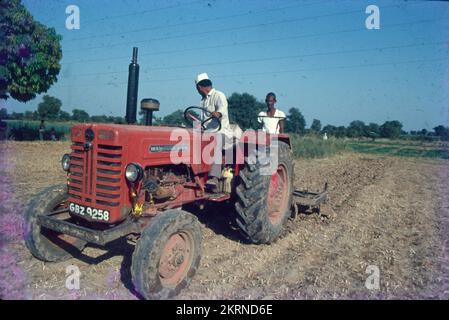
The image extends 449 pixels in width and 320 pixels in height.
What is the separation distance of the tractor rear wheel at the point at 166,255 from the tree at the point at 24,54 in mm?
16193

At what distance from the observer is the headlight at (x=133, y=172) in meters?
3.15

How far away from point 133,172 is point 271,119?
3887 mm

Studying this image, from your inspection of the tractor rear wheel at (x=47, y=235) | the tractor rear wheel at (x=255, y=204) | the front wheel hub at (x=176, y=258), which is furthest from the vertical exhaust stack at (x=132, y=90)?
the front wheel hub at (x=176, y=258)

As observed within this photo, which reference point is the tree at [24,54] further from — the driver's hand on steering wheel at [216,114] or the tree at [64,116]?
the tree at [64,116]

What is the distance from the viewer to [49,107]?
190ft

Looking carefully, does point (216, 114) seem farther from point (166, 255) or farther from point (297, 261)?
point (297, 261)

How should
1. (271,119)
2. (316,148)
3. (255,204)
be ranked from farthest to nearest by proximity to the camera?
(316,148)
(271,119)
(255,204)

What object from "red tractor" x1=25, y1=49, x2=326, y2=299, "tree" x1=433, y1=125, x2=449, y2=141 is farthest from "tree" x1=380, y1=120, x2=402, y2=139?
"red tractor" x1=25, y1=49, x2=326, y2=299


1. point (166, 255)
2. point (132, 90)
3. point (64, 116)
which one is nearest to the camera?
point (166, 255)

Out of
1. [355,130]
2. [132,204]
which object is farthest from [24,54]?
[355,130]

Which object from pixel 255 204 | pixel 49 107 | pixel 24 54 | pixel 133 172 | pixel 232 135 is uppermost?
pixel 49 107

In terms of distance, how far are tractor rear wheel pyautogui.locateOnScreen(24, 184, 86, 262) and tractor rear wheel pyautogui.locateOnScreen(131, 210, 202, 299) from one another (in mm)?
1296
